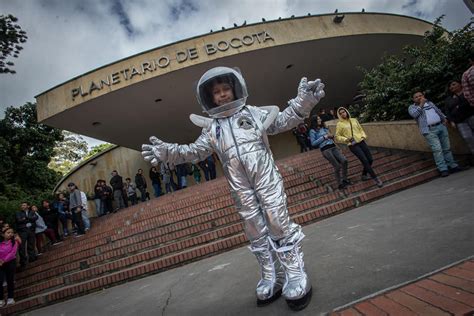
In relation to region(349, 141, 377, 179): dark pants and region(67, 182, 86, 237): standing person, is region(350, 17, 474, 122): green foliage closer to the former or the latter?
region(349, 141, 377, 179): dark pants

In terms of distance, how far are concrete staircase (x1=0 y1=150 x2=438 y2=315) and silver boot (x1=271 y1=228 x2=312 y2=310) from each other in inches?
111

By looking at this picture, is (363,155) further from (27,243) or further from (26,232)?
(27,243)

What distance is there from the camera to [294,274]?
6.49ft

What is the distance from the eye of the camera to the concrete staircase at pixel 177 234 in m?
4.88

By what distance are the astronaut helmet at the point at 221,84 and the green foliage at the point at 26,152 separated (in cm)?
1990

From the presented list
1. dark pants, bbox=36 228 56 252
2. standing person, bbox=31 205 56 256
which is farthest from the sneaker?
dark pants, bbox=36 228 56 252

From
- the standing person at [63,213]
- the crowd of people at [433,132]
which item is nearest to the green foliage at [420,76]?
the crowd of people at [433,132]

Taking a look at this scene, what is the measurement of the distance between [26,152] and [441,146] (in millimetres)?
23668

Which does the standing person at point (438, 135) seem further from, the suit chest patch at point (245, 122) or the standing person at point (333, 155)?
the suit chest patch at point (245, 122)

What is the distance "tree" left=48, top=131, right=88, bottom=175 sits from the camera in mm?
33344

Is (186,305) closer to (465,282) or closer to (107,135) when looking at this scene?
(465,282)

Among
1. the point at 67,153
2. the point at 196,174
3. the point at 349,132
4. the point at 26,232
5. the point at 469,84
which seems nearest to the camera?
the point at 469,84

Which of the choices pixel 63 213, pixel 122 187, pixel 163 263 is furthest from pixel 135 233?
pixel 122 187

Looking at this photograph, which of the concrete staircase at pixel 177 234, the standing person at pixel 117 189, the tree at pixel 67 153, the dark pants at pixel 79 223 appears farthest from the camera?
the tree at pixel 67 153
